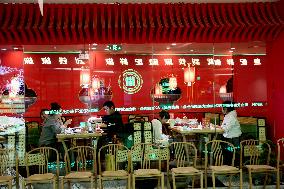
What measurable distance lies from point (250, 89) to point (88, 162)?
3937 mm

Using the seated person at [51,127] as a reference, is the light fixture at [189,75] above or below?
above

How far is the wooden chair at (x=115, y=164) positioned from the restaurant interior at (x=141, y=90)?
0.02 meters

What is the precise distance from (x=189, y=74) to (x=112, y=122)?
10.0 ft

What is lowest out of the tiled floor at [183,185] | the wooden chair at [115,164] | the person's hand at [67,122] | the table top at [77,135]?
the tiled floor at [183,185]

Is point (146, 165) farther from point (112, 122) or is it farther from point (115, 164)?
point (112, 122)

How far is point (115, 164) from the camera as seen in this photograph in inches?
283

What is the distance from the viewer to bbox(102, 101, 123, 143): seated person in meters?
9.10

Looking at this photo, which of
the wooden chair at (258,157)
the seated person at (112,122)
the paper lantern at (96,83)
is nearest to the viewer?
the wooden chair at (258,157)

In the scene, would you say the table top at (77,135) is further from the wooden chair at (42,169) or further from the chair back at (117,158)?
the wooden chair at (42,169)

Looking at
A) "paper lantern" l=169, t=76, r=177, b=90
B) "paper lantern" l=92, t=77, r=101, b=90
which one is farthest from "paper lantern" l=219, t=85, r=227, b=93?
"paper lantern" l=92, t=77, r=101, b=90

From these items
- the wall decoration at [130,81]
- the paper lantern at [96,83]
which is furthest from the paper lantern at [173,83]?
the paper lantern at [96,83]

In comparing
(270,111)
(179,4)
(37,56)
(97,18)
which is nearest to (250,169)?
(270,111)

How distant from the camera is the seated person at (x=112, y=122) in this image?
29.9 ft

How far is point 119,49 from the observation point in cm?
911
